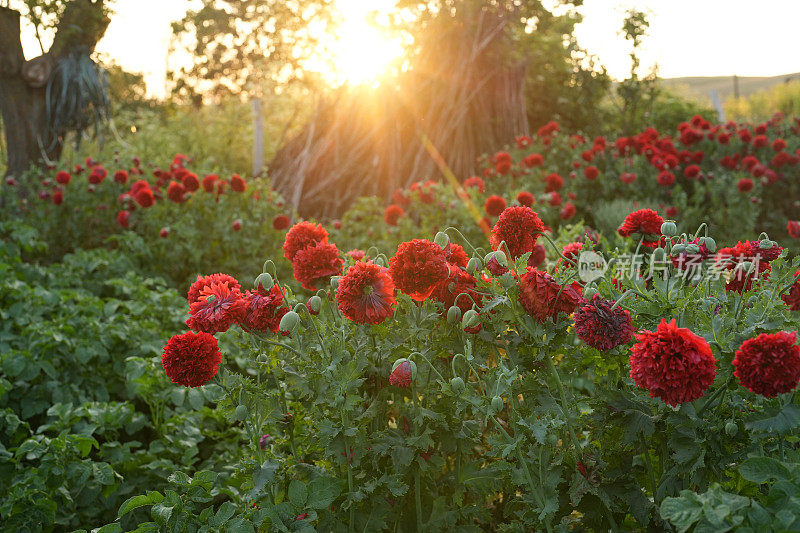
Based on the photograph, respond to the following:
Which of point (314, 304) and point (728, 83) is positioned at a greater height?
point (728, 83)

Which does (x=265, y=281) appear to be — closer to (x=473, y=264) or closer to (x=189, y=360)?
(x=189, y=360)

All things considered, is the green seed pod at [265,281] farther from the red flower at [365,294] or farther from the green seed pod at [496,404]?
the green seed pod at [496,404]

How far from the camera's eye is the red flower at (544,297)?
1.47 meters

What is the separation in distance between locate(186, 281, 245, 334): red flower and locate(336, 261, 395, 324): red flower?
0.28m

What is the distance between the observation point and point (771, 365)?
1.18 m

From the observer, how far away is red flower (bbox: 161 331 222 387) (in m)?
1.63

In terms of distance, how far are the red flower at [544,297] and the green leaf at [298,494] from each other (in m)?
0.72

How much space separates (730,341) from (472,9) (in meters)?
6.90

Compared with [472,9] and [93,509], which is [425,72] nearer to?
[472,9]

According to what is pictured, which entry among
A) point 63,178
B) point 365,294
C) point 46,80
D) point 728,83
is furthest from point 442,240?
point 728,83

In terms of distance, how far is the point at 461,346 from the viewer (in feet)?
5.62

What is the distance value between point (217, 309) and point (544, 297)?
2.71 feet

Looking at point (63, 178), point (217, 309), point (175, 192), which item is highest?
point (63, 178)

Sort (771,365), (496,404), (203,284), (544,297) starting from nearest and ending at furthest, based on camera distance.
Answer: (771,365)
(496,404)
(544,297)
(203,284)
